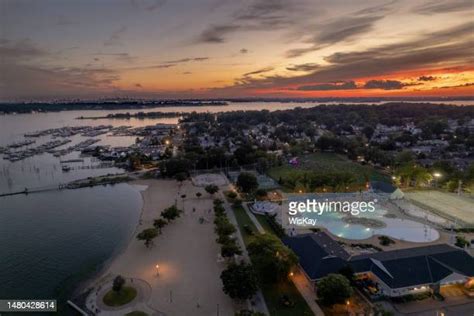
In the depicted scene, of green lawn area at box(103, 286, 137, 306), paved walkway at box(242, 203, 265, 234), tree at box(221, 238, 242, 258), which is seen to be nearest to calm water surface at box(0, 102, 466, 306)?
green lawn area at box(103, 286, 137, 306)

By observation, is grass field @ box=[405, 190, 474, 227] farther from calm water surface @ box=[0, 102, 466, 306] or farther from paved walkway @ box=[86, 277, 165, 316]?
calm water surface @ box=[0, 102, 466, 306]

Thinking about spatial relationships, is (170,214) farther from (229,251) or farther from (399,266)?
(399,266)

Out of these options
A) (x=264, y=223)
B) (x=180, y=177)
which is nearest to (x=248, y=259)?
(x=264, y=223)

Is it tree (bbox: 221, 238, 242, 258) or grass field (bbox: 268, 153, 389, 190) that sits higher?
grass field (bbox: 268, 153, 389, 190)

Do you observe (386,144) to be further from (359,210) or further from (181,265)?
(181,265)

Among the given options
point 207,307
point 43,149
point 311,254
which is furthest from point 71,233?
point 43,149

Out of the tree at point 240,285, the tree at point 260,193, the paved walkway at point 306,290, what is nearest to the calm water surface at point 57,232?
the tree at point 240,285

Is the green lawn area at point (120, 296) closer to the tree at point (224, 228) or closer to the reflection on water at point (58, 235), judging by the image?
the reflection on water at point (58, 235)
